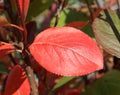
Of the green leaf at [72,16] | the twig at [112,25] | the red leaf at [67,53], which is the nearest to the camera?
the red leaf at [67,53]

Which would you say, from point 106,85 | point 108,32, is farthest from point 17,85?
point 106,85

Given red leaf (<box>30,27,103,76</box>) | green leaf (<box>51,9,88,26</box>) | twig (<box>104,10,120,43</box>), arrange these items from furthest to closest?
green leaf (<box>51,9,88,26</box>), twig (<box>104,10,120,43</box>), red leaf (<box>30,27,103,76</box>)

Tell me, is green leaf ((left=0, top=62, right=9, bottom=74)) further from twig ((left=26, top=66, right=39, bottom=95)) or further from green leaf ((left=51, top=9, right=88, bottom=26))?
green leaf ((left=51, top=9, right=88, bottom=26))

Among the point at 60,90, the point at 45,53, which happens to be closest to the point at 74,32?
the point at 45,53

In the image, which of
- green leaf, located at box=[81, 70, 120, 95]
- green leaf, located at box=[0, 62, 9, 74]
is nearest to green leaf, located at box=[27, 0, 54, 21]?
green leaf, located at box=[0, 62, 9, 74]

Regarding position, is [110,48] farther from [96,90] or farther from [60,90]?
[60,90]

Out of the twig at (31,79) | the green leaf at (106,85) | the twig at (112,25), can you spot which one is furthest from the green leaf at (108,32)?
the green leaf at (106,85)

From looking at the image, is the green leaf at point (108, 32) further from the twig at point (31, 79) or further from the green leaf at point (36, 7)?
the green leaf at point (36, 7)
